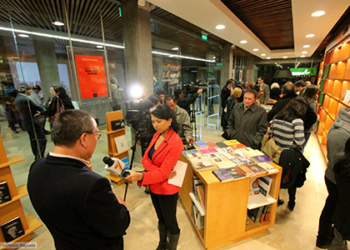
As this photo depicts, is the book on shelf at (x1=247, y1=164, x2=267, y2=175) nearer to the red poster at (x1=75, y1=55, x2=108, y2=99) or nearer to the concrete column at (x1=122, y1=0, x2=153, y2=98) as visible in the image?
the concrete column at (x1=122, y1=0, x2=153, y2=98)

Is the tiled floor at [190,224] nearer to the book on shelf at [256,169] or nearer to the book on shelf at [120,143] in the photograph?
the book on shelf at [120,143]

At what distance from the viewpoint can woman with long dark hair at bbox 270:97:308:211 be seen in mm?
1981

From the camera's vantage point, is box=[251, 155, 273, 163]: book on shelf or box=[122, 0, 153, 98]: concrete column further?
box=[122, 0, 153, 98]: concrete column

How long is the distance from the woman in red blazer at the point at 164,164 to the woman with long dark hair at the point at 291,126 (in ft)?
4.63

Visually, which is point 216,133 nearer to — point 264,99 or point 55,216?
point 264,99

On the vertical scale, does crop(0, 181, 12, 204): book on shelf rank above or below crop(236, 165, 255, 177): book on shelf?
below

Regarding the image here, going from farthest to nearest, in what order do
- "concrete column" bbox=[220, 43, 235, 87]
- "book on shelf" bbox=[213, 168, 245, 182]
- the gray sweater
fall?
"concrete column" bbox=[220, 43, 235, 87] < "book on shelf" bbox=[213, 168, 245, 182] < the gray sweater

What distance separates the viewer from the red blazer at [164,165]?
133 centimetres

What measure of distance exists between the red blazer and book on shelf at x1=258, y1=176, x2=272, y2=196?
3.27 feet

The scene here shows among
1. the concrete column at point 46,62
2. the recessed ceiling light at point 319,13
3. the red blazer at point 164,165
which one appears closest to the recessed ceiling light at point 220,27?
the recessed ceiling light at point 319,13

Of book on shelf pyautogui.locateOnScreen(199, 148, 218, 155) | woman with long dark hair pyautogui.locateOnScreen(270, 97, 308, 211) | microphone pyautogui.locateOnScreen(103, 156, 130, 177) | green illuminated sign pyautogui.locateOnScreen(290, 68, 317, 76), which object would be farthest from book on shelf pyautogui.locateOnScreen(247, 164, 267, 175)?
green illuminated sign pyautogui.locateOnScreen(290, 68, 317, 76)

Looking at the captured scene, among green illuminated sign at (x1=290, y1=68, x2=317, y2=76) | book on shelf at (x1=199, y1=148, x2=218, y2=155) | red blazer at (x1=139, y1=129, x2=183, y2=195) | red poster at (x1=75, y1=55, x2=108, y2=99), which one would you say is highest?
green illuminated sign at (x1=290, y1=68, x2=317, y2=76)

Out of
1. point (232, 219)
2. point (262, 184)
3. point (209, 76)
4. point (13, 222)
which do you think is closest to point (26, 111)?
point (13, 222)

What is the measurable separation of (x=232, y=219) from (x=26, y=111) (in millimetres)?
3475
